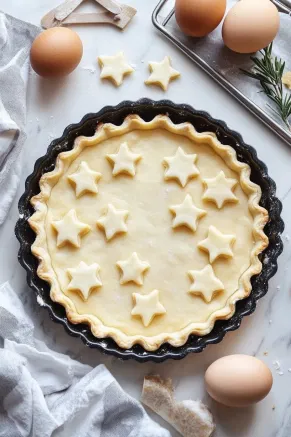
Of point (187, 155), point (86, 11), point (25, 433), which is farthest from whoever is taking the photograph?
point (86, 11)

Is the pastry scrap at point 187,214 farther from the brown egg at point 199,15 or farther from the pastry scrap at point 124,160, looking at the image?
the brown egg at point 199,15

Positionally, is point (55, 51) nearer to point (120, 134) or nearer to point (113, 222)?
point (120, 134)

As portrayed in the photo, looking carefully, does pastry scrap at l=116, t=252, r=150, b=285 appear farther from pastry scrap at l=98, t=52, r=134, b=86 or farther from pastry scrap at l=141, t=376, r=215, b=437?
pastry scrap at l=98, t=52, r=134, b=86

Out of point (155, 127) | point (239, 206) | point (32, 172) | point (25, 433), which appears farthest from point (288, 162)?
point (25, 433)

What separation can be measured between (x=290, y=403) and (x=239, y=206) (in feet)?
1.90

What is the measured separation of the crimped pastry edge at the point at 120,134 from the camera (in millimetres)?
1976

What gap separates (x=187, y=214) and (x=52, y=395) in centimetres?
64

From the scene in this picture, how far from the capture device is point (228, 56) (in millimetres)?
2205

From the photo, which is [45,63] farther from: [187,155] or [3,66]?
[187,155]

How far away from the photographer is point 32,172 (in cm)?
214

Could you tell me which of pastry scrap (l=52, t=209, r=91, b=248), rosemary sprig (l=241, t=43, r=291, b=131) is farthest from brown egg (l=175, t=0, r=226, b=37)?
pastry scrap (l=52, t=209, r=91, b=248)

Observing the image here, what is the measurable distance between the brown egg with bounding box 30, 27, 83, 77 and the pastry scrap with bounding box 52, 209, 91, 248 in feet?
1.45

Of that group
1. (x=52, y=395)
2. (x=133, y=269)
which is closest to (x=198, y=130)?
(x=133, y=269)

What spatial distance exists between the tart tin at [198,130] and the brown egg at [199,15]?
23 cm
